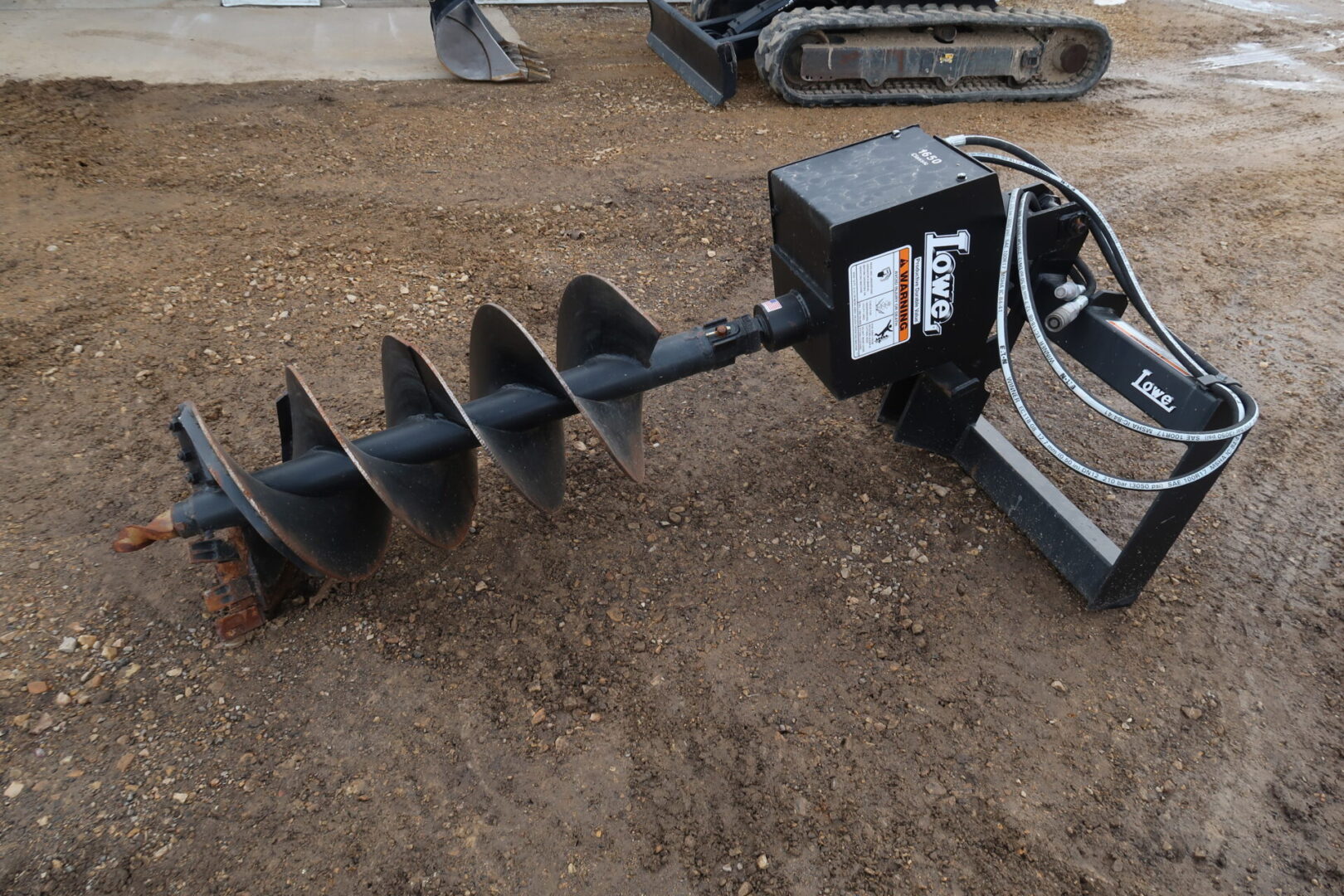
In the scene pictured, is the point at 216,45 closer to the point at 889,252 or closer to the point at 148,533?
the point at 148,533

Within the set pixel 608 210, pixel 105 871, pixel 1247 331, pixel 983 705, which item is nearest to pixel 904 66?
pixel 608 210

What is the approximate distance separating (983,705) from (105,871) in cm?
247

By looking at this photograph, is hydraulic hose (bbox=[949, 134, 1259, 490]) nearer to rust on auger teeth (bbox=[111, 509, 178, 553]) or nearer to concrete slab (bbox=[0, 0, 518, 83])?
rust on auger teeth (bbox=[111, 509, 178, 553])

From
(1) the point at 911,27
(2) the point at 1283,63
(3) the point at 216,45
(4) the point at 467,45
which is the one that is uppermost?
(3) the point at 216,45

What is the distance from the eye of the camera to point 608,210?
17.4ft

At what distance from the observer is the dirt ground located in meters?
2.29

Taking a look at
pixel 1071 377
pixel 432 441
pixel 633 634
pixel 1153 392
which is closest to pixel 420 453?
pixel 432 441

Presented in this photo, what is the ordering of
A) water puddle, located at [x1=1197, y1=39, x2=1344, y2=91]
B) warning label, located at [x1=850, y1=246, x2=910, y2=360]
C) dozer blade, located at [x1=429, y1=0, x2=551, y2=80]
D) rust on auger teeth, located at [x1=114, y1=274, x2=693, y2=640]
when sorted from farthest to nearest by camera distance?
1. water puddle, located at [x1=1197, y1=39, x2=1344, y2=91]
2. dozer blade, located at [x1=429, y1=0, x2=551, y2=80]
3. warning label, located at [x1=850, y1=246, x2=910, y2=360]
4. rust on auger teeth, located at [x1=114, y1=274, x2=693, y2=640]

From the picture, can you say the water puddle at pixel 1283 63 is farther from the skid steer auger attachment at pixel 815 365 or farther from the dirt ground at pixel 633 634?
the skid steer auger attachment at pixel 815 365

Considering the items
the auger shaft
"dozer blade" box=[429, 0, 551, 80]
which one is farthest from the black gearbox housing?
"dozer blade" box=[429, 0, 551, 80]

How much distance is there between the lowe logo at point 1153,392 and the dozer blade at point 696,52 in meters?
Answer: 5.18

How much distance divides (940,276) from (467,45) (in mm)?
5897

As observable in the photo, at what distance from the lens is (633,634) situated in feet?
9.30

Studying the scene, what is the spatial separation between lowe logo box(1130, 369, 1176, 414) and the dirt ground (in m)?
0.80
